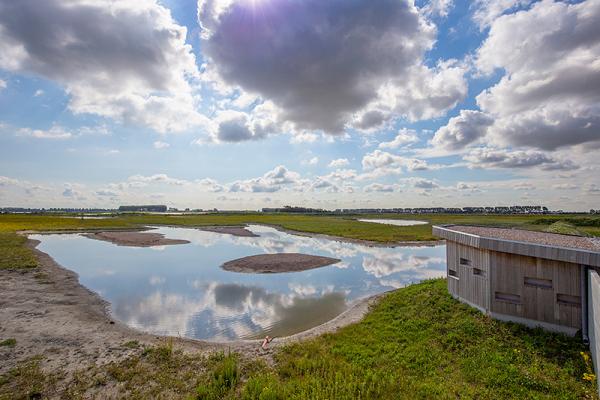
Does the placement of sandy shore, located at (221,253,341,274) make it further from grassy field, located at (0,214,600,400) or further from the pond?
grassy field, located at (0,214,600,400)

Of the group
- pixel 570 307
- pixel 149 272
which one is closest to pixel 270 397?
pixel 570 307

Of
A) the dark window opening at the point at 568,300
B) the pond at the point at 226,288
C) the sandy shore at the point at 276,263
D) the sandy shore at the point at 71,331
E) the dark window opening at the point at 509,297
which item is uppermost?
the dark window opening at the point at 568,300

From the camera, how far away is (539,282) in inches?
432

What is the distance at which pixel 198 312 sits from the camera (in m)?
17.8

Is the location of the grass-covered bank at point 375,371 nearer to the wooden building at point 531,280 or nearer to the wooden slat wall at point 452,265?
the wooden building at point 531,280

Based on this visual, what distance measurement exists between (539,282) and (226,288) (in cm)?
1944

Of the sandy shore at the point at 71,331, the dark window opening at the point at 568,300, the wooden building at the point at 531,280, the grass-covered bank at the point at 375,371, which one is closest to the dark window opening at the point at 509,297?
the wooden building at the point at 531,280

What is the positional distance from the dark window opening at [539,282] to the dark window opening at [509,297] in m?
0.71

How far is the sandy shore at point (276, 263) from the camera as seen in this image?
30031 millimetres

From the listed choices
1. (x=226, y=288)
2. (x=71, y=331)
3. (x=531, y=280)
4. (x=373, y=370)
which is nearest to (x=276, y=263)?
(x=226, y=288)

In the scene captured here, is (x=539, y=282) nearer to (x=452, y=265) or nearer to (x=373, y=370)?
(x=452, y=265)

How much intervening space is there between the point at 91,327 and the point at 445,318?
56.1 feet

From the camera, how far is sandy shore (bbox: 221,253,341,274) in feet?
98.5

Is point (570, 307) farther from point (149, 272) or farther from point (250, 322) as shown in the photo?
point (149, 272)
